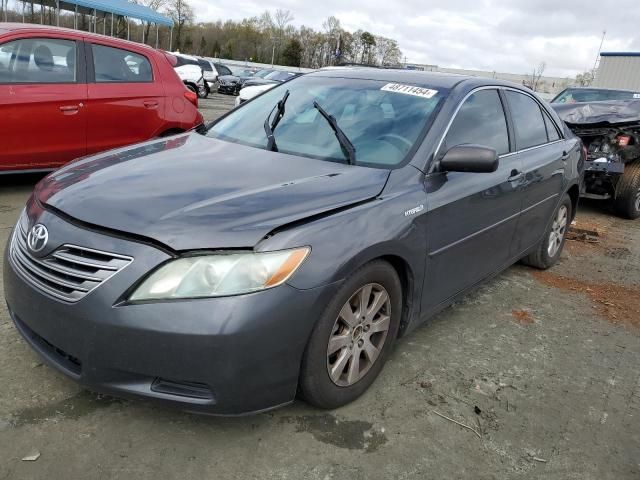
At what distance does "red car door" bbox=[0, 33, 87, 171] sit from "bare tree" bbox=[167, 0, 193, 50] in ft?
229

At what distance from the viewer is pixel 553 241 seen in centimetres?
496

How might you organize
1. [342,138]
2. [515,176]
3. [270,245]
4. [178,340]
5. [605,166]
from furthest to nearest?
[605,166]
[515,176]
[342,138]
[270,245]
[178,340]

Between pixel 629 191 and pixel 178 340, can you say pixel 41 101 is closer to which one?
pixel 178 340

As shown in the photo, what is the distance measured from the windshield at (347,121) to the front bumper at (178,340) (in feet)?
3.57

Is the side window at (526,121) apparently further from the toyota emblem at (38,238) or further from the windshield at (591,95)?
the windshield at (591,95)

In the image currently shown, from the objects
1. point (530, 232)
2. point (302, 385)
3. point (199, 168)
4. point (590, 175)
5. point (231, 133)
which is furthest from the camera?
point (590, 175)

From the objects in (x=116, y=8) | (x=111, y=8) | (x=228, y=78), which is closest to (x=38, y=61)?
(x=111, y=8)

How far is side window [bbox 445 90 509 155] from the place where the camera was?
3208 mm

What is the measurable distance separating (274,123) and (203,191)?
110 cm

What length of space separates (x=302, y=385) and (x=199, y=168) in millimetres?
1169

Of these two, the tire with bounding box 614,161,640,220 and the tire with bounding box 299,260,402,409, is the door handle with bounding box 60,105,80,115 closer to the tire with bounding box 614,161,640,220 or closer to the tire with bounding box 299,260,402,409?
the tire with bounding box 299,260,402,409

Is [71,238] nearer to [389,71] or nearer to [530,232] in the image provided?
[389,71]

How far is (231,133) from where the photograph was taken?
3492mm

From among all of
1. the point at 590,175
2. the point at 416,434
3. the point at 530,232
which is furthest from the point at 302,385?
the point at 590,175
